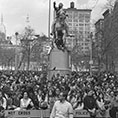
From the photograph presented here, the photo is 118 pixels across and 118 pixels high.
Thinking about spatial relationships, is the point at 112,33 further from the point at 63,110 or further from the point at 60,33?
the point at 63,110

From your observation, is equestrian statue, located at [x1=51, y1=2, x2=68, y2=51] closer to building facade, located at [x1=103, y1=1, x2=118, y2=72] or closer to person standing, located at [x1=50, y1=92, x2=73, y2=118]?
building facade, located at [x1=103, y1=1, x2=118, y2=72]

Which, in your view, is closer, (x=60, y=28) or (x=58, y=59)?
(x=60, y=28)

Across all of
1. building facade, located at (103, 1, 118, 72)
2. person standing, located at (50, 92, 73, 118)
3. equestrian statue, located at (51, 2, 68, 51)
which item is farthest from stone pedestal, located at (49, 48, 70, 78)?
person standing, located at (50, 92, 73, 118)

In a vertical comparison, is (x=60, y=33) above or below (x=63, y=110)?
above

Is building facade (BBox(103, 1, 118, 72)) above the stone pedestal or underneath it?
above

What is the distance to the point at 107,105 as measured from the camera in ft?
41.7

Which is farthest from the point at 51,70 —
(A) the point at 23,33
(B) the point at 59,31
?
(A) the point at 23,33

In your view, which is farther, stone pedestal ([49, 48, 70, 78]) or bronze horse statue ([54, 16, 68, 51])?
stone pedestal ([49, 48, 70, 78])

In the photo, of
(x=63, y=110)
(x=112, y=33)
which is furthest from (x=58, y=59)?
(x=63, y=110)

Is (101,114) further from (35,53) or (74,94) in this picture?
(35,53)

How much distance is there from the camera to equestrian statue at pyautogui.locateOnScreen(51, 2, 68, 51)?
29.6 metres

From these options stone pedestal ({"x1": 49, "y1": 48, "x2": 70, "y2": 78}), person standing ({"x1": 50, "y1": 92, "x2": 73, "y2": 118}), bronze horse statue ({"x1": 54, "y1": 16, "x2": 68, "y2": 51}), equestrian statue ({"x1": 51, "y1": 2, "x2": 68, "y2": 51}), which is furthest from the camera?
stone pedestal ({"x1": 49, "y1": 48, "x2": 70, "y2": 78})

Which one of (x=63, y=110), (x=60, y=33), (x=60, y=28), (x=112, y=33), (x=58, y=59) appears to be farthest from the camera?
(x=112, y=33)

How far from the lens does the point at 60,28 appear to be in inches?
1180
